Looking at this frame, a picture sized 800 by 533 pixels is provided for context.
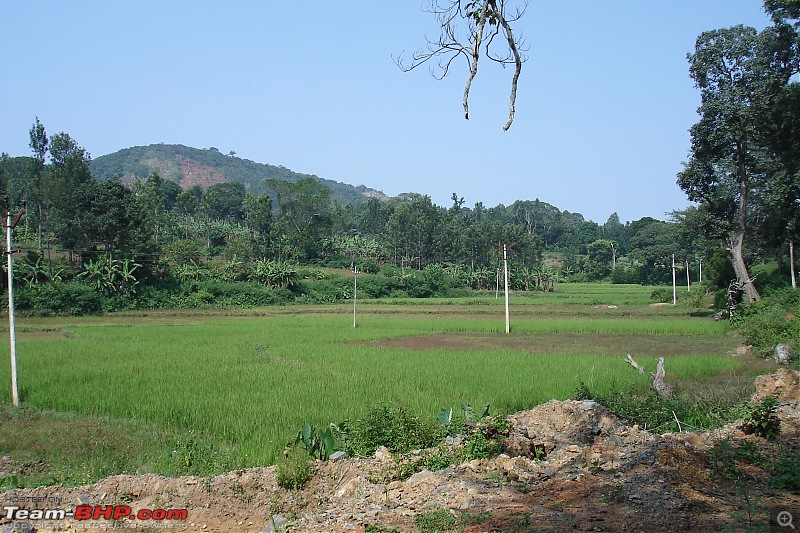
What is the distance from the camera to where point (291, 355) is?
1808cm

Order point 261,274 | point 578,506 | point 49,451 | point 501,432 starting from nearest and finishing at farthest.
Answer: point 578,506 < point 501,432 < point 49,451 < point 261,274

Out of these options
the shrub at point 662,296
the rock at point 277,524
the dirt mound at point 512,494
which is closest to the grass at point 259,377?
the dirt mound at point 512,494

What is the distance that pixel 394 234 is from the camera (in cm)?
6756

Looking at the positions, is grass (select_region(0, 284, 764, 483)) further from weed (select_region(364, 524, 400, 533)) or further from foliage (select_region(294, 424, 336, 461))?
weed (select_region(364, 524, 400, 533))

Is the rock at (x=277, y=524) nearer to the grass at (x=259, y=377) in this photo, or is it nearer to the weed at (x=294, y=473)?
the weed at (x=294, y=473)

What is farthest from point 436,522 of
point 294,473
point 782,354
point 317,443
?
point 782,354

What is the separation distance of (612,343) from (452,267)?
44.0 metres

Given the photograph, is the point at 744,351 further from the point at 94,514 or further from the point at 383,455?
the point at 94,514

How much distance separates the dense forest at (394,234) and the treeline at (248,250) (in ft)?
0.46

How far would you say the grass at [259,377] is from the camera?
8516 millimetres

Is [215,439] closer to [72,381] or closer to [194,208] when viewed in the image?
[72,381]

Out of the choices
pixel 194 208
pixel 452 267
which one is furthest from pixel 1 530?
pixel 194 208

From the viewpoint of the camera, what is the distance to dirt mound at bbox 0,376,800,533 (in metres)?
4.25

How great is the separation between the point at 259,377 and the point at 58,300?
26801 mm
